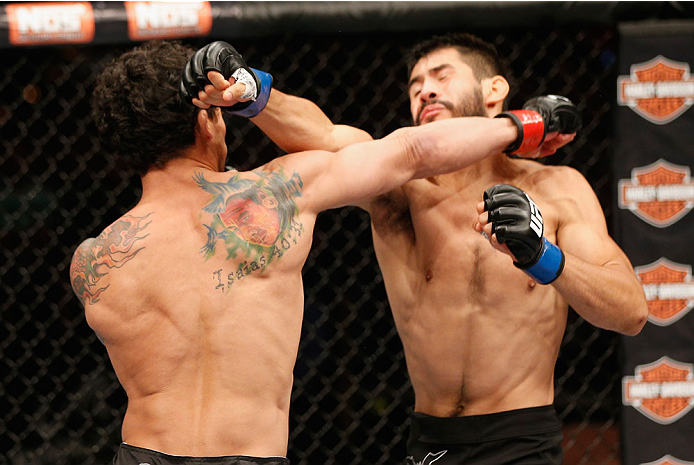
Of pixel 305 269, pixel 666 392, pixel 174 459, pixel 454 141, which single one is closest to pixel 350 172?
pixel 454 141

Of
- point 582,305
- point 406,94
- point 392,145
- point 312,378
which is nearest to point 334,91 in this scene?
point 406,94

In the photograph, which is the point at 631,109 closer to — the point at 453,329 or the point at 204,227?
the point at 453,329

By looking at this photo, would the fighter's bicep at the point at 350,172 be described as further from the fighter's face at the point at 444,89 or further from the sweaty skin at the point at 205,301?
the fighter's face at the point at 444,89

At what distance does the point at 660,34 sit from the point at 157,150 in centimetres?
142

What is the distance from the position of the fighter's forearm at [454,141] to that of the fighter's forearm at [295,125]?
157mm

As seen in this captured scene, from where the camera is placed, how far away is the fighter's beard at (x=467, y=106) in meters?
1.67

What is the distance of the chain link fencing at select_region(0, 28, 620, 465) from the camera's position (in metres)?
2.46

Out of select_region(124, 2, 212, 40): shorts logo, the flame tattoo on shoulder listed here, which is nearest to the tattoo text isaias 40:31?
the flame tattoo on shoulder

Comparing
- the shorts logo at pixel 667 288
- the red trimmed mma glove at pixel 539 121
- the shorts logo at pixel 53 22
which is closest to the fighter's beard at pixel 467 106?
the red trimmed mma glove at pixel 539 121

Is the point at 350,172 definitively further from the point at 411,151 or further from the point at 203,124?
the point at 203,124

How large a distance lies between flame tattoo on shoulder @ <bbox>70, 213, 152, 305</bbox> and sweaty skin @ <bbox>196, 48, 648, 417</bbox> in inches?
15.0

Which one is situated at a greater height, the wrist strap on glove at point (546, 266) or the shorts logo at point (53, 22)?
the shorts logo at point (53, 22)

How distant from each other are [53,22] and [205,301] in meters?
1.18

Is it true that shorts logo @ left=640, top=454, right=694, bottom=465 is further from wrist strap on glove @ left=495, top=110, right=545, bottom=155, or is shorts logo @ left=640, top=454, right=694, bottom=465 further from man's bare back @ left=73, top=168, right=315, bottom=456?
man's bare back @ left=73, top=168, right=315, bottom=456
